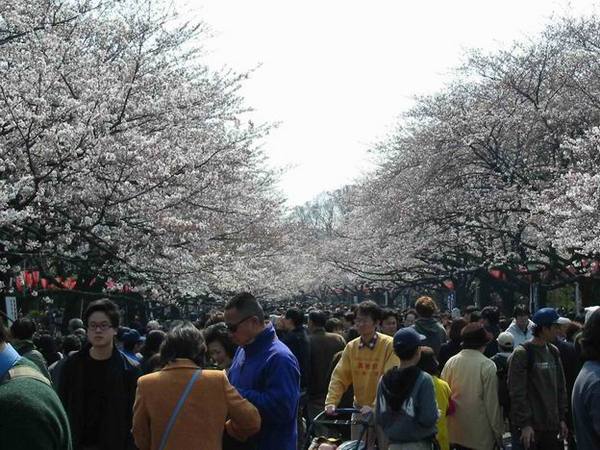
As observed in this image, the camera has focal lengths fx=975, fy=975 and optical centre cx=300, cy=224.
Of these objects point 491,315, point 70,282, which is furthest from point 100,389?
point 70,282

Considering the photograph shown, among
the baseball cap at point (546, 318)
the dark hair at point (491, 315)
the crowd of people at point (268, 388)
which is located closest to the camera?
the crowd of people at point (268, 388)

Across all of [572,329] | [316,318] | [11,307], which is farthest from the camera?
[11,307]

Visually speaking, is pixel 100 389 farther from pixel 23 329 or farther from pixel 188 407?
pixel 23 329

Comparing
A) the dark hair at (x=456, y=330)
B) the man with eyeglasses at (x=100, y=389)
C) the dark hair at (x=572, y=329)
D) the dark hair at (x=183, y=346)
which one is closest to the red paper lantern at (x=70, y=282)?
the dark hair at (x=456, y=330)

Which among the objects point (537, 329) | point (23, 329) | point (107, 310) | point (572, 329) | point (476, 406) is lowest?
point (476, 406)

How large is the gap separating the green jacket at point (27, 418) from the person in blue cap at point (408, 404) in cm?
348

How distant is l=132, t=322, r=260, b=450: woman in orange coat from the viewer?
16.1 ft

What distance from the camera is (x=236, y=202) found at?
75.3 ft

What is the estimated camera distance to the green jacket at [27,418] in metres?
3.17

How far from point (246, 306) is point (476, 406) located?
134 inches

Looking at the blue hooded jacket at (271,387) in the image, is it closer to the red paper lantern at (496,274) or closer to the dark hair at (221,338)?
the dark hair at (221,338)

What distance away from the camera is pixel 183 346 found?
5004 millimetres

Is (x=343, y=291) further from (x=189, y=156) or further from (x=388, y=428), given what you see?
(x=388, y=428)

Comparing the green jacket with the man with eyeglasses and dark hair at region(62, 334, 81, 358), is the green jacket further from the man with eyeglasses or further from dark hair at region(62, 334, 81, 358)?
dark hair at region(62, 334, 81, 358)
